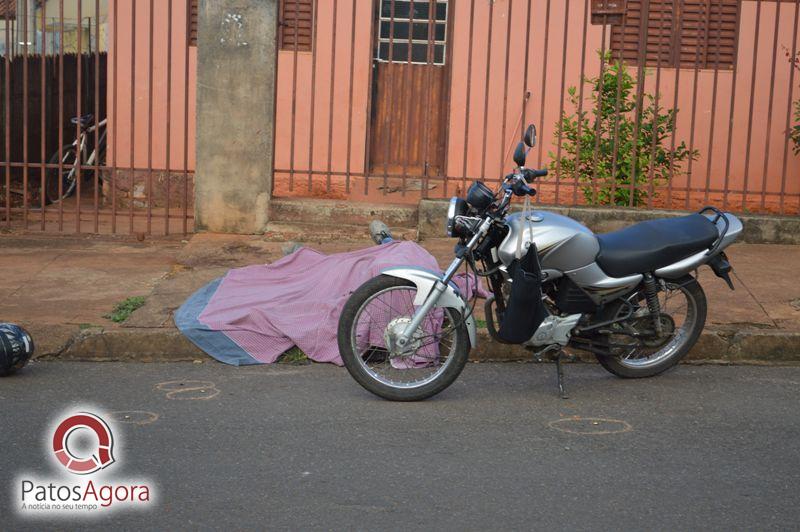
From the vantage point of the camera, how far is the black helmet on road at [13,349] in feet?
18.9

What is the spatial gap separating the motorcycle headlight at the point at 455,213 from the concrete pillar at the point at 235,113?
4095 millimetres

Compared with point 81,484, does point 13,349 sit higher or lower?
higher

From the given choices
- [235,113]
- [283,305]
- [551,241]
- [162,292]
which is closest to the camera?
[551,241]

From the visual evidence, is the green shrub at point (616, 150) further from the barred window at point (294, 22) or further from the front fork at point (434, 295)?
the front fork at point (434, 295)

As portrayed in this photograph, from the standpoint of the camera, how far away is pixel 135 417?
5156mm

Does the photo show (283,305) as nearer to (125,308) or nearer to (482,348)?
(125,308)

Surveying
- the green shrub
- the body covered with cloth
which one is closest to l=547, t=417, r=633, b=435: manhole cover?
the body covered with cloth

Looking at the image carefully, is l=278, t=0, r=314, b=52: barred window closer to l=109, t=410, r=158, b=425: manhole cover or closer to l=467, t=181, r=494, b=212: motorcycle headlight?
l=467, t=181, r=494, b=212: motorcycle headlight

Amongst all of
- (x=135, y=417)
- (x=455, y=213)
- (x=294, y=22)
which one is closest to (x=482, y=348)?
(x=455, y=213)

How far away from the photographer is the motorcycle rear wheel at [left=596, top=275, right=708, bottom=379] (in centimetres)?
597

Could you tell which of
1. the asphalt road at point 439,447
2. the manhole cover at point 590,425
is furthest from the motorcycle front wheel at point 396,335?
the manhole cover at point 590,425

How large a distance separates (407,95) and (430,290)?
277 inches

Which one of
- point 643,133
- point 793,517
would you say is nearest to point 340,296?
point 793,517

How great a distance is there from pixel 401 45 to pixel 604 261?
23.0ft
